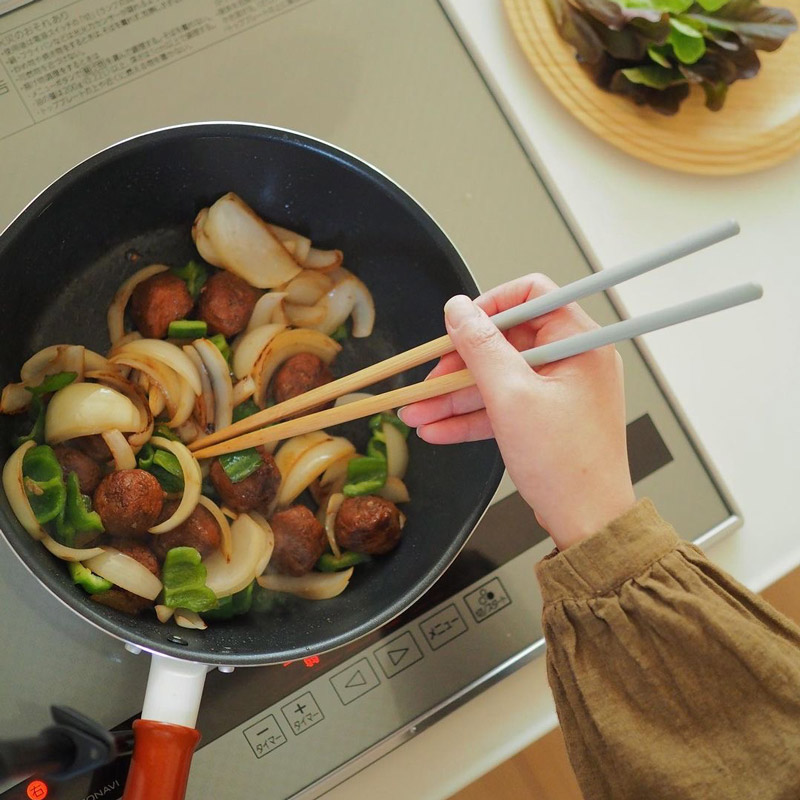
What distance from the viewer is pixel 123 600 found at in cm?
83

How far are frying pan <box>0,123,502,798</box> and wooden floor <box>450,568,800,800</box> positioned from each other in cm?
36

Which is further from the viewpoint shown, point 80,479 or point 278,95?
point 278,95

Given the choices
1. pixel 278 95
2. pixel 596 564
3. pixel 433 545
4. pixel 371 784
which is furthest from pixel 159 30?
pixel 371 784

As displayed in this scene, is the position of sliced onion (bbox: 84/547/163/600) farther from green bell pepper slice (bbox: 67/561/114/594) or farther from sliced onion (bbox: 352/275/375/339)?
sliced onion (bbox: 352/275/375/339)

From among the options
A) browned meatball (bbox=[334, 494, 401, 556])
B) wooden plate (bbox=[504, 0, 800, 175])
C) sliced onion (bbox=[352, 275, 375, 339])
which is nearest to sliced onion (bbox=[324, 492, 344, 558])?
browned meatball (bbox=[334, 494, 401, 556])

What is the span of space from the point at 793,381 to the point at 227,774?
85 cm

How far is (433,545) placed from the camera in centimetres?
91

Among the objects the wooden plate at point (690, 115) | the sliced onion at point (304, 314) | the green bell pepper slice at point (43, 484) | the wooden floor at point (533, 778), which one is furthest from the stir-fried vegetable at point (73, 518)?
the wooden plate at point (690, 115)

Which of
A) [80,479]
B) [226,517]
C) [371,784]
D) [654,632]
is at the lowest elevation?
[371,784]

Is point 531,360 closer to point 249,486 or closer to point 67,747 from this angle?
point 249,486

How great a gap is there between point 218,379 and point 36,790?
18.3 inches

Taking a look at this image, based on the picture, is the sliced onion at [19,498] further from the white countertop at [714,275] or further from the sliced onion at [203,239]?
the white countertop at [714,275]

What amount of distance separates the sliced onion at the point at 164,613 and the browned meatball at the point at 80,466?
0.15 metres

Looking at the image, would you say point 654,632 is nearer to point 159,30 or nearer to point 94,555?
point 94,555
